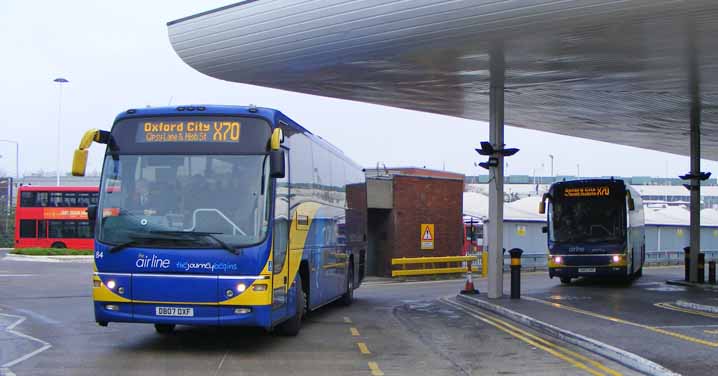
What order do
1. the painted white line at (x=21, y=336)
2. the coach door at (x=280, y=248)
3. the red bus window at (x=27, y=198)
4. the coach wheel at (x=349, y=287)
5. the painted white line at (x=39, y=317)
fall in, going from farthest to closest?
1. the red bus window at (x=27, y=198)
2. the coach wheel at (x=349, y=287)
3. the painted white line at (x=39, y=317)
4. the coach door at (x=280, y=248)
5. the painted white line at (x=21, y=336)

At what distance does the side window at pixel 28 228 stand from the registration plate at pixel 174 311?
36.0m

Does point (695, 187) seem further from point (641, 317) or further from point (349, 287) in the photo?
point (349, 287)

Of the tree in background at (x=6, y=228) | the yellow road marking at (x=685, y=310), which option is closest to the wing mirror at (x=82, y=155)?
the yellow road marking at (x=685, y=310)

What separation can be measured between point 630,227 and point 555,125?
5.01 metres

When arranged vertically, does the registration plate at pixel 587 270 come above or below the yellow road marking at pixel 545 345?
above

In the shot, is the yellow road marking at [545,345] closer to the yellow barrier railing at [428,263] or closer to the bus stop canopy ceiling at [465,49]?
the bus stop canopy ceiling at [465,49]

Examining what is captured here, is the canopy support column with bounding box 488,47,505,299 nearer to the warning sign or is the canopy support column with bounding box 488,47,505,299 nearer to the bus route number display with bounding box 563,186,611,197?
the bus route number display with bounding box 563,186,611,197

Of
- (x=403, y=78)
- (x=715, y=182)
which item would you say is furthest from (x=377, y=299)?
(x=715, y=182)

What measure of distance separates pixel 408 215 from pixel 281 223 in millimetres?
20754

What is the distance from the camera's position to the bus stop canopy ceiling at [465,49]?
14273 millimetres

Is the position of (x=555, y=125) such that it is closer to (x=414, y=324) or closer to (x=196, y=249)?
(x=414, y=324)

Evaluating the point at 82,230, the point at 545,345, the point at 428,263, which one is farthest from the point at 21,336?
the point at 82,230

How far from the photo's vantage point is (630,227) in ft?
84.3

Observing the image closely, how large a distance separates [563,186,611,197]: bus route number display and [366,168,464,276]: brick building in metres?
7.54
